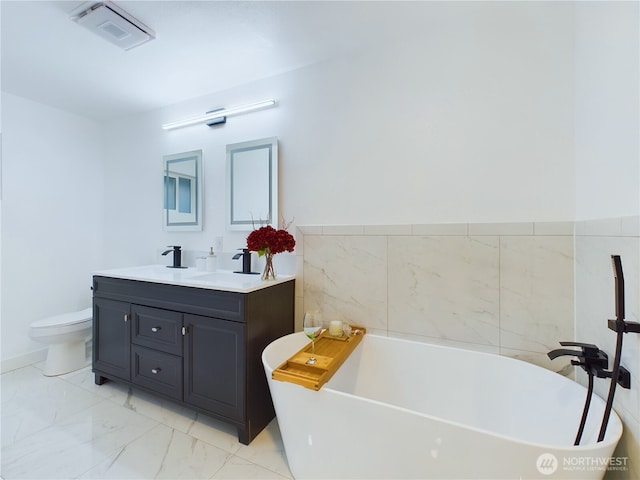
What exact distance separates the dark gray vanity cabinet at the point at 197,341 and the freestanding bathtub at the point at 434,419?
7.8 inches

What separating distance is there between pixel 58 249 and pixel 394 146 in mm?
3375

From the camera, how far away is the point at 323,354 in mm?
1477

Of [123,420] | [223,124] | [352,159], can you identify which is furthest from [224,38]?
[123,420]

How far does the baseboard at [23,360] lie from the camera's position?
238 cm

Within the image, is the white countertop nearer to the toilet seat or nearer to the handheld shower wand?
the toilet seat

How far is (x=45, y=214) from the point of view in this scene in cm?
267

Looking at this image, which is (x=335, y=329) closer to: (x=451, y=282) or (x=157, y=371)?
(x=451, y=282)

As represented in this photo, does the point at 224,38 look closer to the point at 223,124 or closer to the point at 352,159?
the point at 223,124

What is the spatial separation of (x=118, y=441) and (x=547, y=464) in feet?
6.85

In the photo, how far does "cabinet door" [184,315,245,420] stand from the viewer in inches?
62.1

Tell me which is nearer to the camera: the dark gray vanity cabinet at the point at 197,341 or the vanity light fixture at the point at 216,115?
the dark gray vanity cabinet at the point at 197,341

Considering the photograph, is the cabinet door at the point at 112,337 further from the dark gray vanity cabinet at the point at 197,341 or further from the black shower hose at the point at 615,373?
the black shower hose at the point at 615,373

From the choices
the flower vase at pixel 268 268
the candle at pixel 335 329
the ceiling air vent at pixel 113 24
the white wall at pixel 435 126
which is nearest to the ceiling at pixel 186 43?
the ceiling air vent at pixel 113 24

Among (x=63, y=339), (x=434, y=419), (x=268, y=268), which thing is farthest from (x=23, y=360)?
(x=434, y=419)
